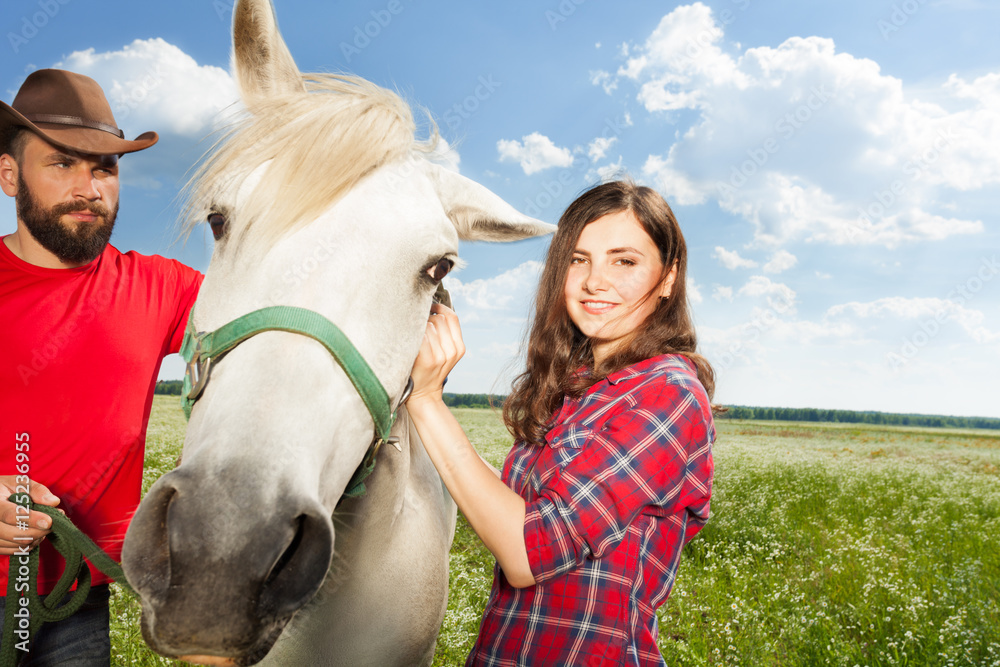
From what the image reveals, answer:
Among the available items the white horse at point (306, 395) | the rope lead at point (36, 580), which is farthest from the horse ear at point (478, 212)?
the rope lead at point (36, 580)

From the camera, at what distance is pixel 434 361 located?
1.88 metres

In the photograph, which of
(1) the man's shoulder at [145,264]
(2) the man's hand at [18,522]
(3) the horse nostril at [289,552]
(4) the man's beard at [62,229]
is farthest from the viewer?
(1) the man's shoulder at [145,264]

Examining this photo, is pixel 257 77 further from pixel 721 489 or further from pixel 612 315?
pixel 721 489

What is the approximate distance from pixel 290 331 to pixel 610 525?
1082 millimetres

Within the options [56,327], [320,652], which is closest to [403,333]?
[320,652]

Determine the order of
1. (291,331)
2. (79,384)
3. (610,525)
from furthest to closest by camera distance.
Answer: (79,384)
(610,525)
(291,331)

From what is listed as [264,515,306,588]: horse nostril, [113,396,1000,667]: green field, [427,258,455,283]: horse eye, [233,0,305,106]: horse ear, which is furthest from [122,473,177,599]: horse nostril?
[113,396,1000,667]: green field

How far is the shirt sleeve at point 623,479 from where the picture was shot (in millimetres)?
1656

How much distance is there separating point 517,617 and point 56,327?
2.30 meters

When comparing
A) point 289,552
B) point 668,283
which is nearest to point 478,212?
point 668,283

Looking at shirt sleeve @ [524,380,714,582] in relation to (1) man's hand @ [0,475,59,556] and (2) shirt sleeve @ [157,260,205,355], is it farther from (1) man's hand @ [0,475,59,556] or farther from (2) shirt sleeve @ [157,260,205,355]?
(2) shirt sleeve @ [157,260,205,355]

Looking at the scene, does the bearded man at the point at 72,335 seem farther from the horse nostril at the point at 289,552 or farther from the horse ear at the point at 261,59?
the horse nostril at the point at 289,552

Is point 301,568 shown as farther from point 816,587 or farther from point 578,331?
point 816,587

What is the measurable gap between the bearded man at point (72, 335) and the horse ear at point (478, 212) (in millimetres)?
1589
